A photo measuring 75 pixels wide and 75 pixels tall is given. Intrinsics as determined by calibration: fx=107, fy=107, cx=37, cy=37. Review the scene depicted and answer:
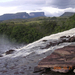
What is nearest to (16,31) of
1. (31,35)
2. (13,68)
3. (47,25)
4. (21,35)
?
(21,35)

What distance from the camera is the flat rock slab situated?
4184 millimetres

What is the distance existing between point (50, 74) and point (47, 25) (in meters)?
48.7

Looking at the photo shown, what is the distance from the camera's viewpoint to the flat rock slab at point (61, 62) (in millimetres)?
4184

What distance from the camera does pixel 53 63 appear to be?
447cm

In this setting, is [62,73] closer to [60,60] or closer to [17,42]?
[60,60]

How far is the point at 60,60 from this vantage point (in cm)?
461

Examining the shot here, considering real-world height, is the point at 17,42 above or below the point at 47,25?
below

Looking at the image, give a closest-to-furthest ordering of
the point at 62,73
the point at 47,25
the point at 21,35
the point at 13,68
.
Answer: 1. the point at 62,73
2. the point at 13,68
3. the point at 21,35
4. the point at 47,25

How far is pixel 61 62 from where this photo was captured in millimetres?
4441

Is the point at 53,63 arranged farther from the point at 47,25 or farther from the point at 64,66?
the point at 47,25

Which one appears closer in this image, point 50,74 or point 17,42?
point 50,74

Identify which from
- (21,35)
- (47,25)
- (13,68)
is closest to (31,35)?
(21,35)

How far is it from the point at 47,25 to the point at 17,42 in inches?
799

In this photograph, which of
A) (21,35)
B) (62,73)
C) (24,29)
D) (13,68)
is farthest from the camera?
(24,29)
